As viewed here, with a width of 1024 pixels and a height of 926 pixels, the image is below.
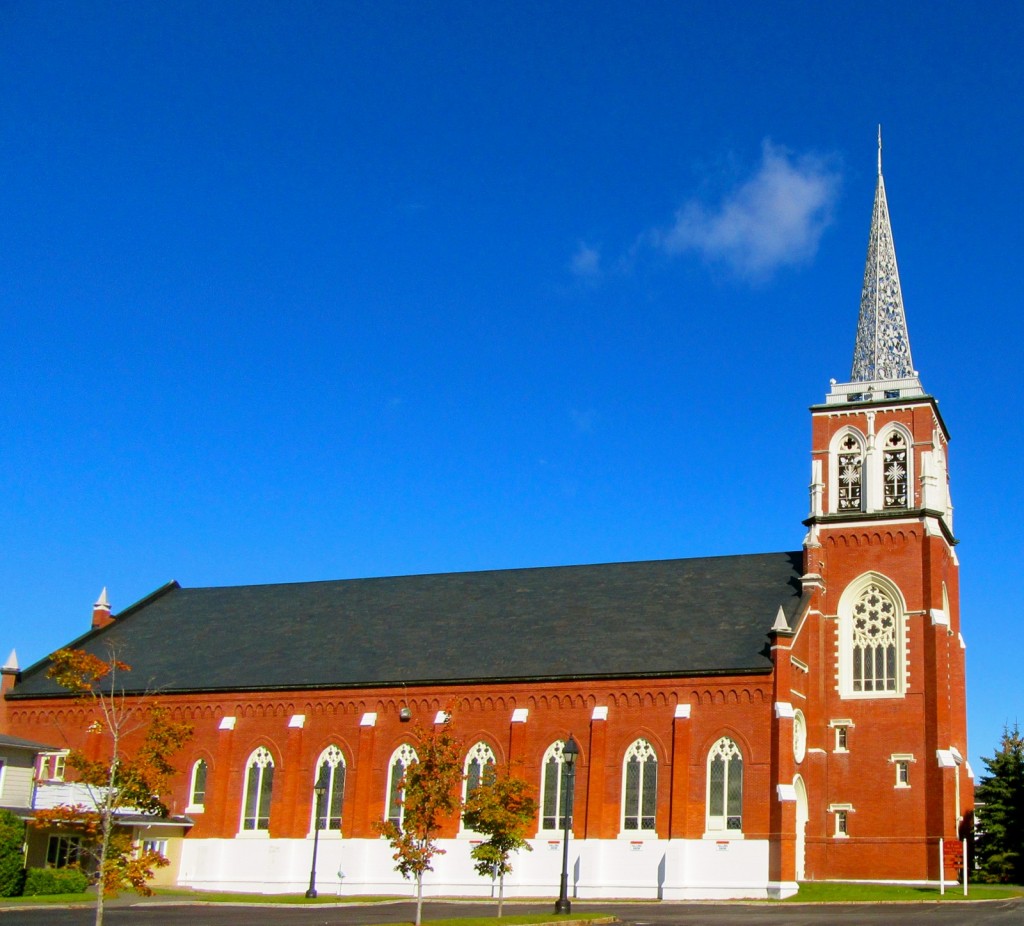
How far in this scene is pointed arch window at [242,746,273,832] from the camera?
51875mm

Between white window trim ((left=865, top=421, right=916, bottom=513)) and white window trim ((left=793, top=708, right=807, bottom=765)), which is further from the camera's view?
white window trim ((left=865, top=421, right=916, bottom=513))

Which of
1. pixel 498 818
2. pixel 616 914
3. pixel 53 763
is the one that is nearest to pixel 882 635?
pixel 616 914

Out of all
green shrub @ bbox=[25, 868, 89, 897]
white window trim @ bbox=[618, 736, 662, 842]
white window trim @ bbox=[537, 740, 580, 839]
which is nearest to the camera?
green shrub @ bbox=[25, 868, 89, 897]

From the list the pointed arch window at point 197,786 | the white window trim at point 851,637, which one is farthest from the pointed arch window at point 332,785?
the white window trim at point 851,637

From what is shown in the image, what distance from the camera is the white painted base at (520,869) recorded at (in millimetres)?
43094

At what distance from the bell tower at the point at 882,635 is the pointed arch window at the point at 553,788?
362 inches

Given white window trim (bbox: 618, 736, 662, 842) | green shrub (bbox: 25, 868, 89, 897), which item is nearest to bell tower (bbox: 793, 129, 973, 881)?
white window trim (bbox: 618, 736, 662, 842)

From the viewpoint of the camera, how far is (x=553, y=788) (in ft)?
156

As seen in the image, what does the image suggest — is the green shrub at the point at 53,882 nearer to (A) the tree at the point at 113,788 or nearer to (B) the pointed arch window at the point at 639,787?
(A) the tree at the point at 113,788

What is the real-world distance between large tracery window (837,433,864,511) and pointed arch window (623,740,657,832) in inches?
538

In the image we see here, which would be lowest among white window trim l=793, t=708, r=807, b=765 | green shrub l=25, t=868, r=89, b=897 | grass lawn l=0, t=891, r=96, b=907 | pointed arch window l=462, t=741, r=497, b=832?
grass lawn l=0, t=891, r=96, b=907

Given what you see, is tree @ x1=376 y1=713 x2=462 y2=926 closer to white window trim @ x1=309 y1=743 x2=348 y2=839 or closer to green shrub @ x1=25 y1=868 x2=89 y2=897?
green shrub @ x1=25 y1=868 x2=89 y2=897

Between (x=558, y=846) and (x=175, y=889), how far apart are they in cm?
1609

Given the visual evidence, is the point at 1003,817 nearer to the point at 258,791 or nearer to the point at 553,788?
the point at 553,788
